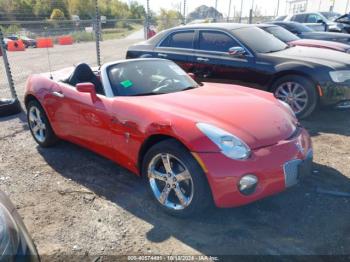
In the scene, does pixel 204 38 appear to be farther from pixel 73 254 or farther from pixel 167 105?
pixel 73 254

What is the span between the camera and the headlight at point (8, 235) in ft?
5.45

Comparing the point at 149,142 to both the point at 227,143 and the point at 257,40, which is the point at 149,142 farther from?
the point at 257,40

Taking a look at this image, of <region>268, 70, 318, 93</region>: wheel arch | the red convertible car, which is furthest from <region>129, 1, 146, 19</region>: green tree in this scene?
the red convertible car

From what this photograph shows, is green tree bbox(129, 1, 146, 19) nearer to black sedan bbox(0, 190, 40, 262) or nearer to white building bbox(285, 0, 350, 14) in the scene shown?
white building bbox(285, 0, 350, 14)

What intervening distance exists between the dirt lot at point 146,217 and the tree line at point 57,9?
1116cm

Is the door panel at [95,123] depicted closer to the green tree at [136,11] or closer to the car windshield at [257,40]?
the car windshield at [257,40]

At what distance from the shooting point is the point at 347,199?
10.5ft

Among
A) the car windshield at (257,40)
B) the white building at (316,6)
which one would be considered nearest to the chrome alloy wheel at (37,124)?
the car windshield at (257,40)

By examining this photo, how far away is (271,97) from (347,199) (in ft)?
4.31

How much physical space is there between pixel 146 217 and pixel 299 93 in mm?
3693

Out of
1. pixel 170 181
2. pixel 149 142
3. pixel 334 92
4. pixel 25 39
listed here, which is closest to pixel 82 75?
pixel 149 142

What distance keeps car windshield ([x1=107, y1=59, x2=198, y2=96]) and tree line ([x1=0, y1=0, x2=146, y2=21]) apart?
35.1 ft

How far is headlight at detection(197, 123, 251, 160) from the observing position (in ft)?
8.63

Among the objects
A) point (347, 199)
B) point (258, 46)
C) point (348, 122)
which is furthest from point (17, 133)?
point (348, 122)
